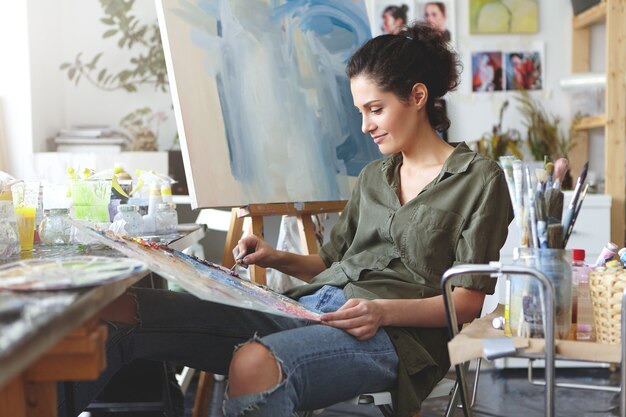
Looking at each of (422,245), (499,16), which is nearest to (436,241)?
(422,245)

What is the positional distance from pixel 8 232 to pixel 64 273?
1.76 ft

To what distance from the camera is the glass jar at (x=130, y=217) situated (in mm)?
2160

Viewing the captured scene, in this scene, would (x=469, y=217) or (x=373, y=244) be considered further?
(x=373, y=244)

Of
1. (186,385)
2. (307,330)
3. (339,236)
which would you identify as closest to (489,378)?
(186,385)

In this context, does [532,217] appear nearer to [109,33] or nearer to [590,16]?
[590,16]

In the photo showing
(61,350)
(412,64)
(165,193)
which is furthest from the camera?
(165,193)

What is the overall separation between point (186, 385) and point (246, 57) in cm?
136

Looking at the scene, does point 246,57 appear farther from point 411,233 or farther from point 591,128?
point 591,128

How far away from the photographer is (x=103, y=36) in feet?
13.1

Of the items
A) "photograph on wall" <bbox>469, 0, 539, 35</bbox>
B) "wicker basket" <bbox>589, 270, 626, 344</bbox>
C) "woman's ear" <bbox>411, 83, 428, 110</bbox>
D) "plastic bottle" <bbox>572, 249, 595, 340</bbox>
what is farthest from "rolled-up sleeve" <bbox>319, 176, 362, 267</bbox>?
"photograph on wall" <bbox>469, 0, 539, 35</bbox>

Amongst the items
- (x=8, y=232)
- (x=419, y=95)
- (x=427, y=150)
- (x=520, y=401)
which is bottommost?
(x=520, y=401)

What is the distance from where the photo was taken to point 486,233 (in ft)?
5.08

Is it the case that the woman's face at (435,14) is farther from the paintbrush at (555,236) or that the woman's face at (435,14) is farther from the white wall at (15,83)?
the paintbrush at (555,236)

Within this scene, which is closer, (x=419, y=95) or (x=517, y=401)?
(x=419, y=95)
